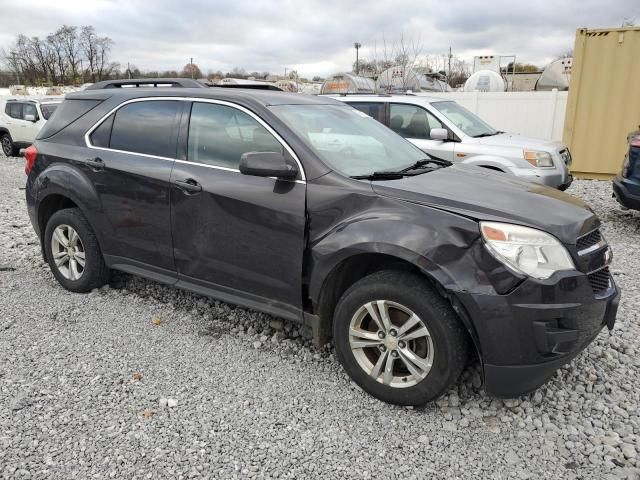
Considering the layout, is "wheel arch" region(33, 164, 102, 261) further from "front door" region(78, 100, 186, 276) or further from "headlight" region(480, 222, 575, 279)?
"headlight" region(480, 222, 575, 279)

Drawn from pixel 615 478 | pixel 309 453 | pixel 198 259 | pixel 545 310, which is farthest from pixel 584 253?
pixel 198 259

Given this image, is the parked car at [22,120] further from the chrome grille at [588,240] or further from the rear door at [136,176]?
the chrome grille at [588,240]

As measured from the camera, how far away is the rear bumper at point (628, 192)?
6152mm

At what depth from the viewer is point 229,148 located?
345 centimetres

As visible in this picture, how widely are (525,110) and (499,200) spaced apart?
41.9 ft

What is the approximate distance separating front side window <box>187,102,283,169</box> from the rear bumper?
4.98 m

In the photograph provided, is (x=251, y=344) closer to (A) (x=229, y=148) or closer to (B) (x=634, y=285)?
(A) (x=229, y=148)

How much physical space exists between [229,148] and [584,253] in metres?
2.24

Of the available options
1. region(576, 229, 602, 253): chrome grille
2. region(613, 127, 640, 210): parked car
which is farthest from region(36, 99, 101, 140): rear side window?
region(613, 127, 640, 210): parked car

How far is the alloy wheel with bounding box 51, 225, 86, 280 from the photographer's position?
14.2 ft

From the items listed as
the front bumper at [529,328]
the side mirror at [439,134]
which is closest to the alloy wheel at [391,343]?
the front bumper at [529,328]

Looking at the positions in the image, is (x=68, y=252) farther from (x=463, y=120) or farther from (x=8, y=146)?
(x=8, y=146)

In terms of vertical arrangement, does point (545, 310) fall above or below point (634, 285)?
above

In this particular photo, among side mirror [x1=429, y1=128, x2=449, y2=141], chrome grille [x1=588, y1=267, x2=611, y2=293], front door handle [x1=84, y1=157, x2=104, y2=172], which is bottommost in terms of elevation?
chrome grille [x1=588, y1=267, x2=611, y2=293]
